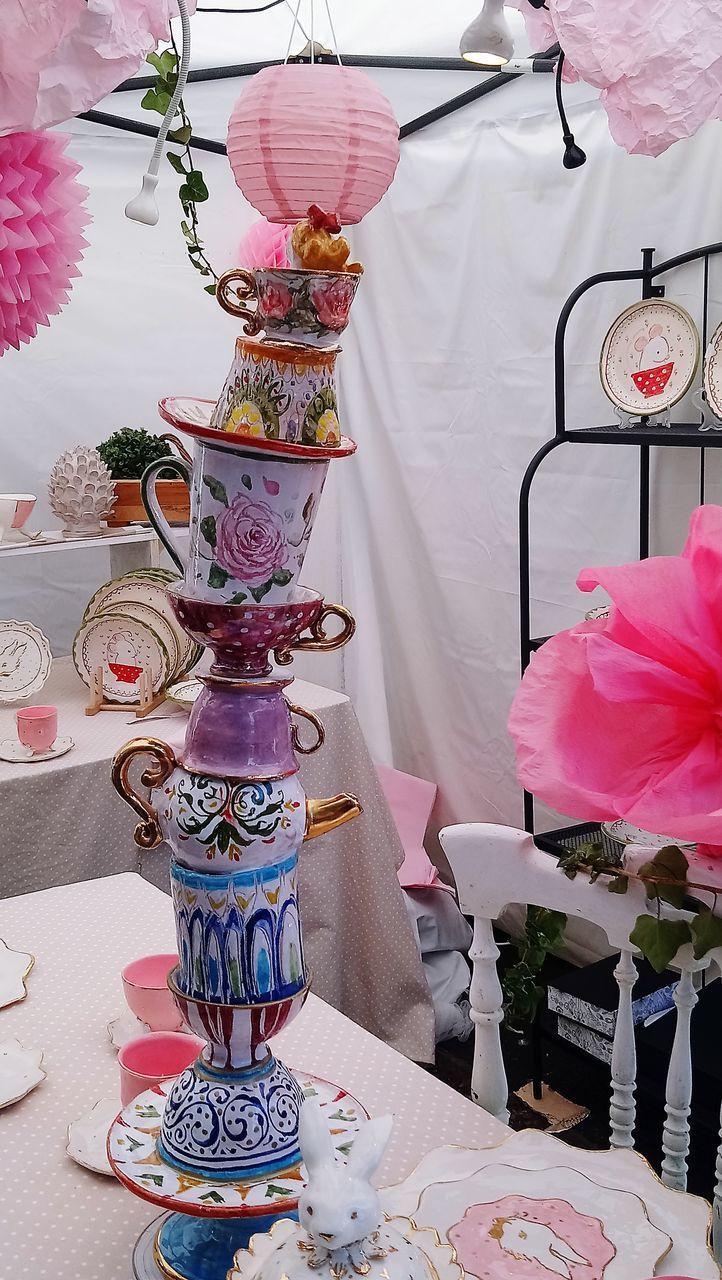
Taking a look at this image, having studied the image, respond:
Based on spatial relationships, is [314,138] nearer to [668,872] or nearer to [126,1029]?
[126,1029]

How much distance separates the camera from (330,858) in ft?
7.48

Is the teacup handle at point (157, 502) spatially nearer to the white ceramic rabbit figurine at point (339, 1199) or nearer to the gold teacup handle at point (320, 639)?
the gold teacup handle at point (320, 639)

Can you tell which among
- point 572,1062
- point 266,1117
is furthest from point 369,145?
point 572,1062

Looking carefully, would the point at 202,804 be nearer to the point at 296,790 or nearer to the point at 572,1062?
the point at 296,790

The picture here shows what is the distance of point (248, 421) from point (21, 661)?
1692mm

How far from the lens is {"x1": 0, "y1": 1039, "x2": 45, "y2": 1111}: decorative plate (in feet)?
3.14

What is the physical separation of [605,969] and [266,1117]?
5.35 ft

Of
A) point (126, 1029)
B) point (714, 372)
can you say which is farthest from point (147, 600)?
point (126, 1029)

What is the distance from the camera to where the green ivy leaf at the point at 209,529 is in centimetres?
69

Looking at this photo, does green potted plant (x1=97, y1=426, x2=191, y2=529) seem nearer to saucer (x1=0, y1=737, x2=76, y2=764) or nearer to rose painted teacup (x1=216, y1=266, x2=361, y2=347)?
saucer (x1=0, y1=737, x2=76, y2=764)

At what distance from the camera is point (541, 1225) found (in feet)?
2.54

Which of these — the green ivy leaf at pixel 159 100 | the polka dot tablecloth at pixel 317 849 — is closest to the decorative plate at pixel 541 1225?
the green ivy leaf at pixel 159 100

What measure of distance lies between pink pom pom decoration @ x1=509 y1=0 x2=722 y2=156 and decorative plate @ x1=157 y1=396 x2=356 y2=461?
26cm

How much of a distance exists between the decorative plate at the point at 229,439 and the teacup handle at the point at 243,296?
6 cm
